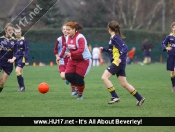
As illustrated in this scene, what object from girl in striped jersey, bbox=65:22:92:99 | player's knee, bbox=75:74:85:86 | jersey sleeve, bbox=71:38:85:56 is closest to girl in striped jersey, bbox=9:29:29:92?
girl in striped jersey, bbox=65:22:92:99

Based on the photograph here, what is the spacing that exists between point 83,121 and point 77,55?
409 centimetres

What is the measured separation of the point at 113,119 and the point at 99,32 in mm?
43833

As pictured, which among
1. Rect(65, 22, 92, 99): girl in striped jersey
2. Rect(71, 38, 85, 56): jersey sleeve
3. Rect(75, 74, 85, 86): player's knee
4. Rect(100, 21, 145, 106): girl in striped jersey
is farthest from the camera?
Rect(75, 74, 85, 86): player's knee

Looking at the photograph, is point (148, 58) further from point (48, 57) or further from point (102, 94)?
point (102, 94)

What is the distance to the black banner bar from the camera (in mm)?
9023

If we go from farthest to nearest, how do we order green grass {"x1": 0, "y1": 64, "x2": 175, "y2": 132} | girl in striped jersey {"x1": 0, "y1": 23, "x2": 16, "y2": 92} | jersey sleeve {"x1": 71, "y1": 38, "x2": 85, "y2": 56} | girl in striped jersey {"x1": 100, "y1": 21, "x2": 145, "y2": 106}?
girl in striped jersey {"x1": 0, "y1": 23, "x2": 16, "y2": 92} → jersey sleeve {"x1": 71, "y1": 38, "x2": 85, "y2": 56} → girl in striped jersey {"x1": 100, "y1": 21, "x2": 145, "y2": 106} → green grass {"x1": 0, "y1": 64, "x2": 175, "y2": 132}

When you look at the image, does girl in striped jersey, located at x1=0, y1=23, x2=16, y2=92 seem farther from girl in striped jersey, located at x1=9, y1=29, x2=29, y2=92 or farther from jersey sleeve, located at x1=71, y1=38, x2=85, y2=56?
jersey sleeve, located at x1=71, y1=38, x2=85, y2=56

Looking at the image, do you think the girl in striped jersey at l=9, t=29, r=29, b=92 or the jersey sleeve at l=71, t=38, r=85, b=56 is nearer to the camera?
the jersey sleeve at l=71, t=38, r=85, b=56

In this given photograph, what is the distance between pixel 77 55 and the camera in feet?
43.0

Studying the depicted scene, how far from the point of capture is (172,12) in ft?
226

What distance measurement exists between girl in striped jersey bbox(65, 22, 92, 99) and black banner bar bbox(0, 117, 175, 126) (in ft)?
12.0

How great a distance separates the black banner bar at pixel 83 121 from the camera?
9023 mm

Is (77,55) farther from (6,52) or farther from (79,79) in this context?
(6,52)


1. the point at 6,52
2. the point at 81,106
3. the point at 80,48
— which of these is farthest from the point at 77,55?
the point at 6,52
